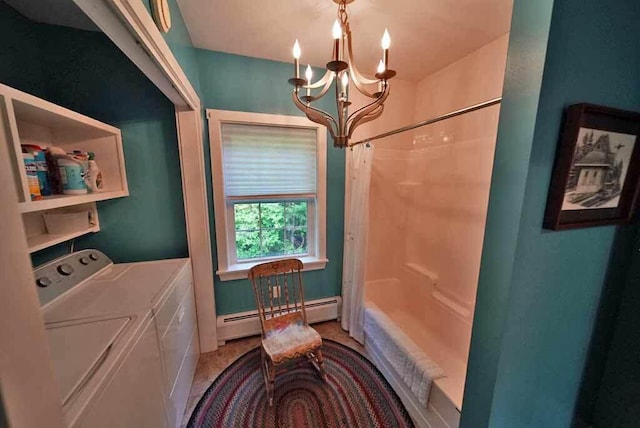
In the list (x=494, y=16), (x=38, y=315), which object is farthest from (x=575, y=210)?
(x=38, y=315)

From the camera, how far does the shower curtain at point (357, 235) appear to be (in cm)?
204

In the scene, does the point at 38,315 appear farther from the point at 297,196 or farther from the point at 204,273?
the point at 297,196

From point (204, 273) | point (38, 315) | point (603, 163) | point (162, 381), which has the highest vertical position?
point (603, 163)

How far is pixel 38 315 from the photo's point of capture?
1.22ft

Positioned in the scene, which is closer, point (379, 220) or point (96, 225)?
point (96, 225)

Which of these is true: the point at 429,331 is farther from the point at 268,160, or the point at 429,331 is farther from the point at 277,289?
the point at 268,160

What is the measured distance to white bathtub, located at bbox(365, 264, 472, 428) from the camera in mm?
1295

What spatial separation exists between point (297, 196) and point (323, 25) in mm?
1304

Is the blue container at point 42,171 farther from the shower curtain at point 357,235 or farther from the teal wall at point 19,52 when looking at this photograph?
the shower curtain at point 357,235

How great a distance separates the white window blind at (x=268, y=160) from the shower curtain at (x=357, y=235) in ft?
1.30

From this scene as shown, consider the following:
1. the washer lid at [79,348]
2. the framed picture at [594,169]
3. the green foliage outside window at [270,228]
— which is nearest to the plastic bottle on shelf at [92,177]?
the washer lid at [79,348]

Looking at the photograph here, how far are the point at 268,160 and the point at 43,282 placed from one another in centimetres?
154

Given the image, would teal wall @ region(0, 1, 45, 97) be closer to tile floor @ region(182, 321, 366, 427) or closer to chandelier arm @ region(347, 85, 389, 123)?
chandelier arm @ region(347, 85, 389, 123)

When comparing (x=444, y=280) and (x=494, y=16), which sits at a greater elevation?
(x=494, y=16)
